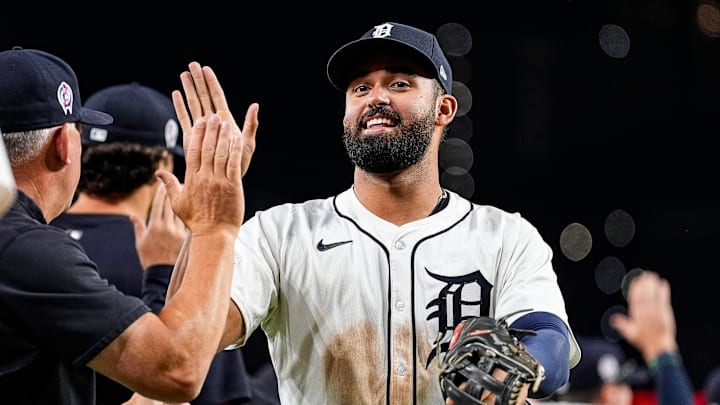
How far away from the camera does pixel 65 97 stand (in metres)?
2.66

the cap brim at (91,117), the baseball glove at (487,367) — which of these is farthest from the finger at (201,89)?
the baseball glove at (487,367)

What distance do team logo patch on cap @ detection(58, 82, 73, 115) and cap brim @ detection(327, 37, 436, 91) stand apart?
2.72 feet

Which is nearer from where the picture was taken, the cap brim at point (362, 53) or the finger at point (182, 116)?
the finger at point (182, 116)

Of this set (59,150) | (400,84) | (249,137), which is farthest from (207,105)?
(400,84)

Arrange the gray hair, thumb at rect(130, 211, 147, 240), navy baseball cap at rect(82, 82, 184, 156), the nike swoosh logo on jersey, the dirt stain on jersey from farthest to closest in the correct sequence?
1. navy baseball cap at rect(82, 82, 184, 156)
2. thumb at rect(130, 211, 147, 240)
3. the nike swoosh logo on jersey
4. the dirt stain on jersey
5. the gray hair

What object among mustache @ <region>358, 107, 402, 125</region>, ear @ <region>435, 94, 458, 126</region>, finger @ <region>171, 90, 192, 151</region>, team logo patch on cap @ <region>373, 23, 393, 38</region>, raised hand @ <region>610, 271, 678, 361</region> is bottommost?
raised hand @ <region>610, 271, 678, 361</region>

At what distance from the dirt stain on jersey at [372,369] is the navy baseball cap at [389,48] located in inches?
31.4

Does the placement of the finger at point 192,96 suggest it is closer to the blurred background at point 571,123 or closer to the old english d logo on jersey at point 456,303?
the old english d logo on jersey at point 456,303

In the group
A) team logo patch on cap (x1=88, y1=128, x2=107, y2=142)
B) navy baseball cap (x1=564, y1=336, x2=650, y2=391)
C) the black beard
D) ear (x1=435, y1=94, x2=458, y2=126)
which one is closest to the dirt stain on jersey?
the black beard

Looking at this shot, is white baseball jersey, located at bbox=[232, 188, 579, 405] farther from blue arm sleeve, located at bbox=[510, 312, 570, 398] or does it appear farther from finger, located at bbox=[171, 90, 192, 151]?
finger, located at bbox=[171, 90, 192, 151]

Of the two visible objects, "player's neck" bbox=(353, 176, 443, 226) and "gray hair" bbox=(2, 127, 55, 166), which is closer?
"gray hair" bbox=(2, 127, 55, 166)

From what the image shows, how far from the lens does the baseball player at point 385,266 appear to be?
9.89 feet

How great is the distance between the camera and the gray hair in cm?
254

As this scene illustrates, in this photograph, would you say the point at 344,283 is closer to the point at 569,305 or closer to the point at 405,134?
the point at 405,134
